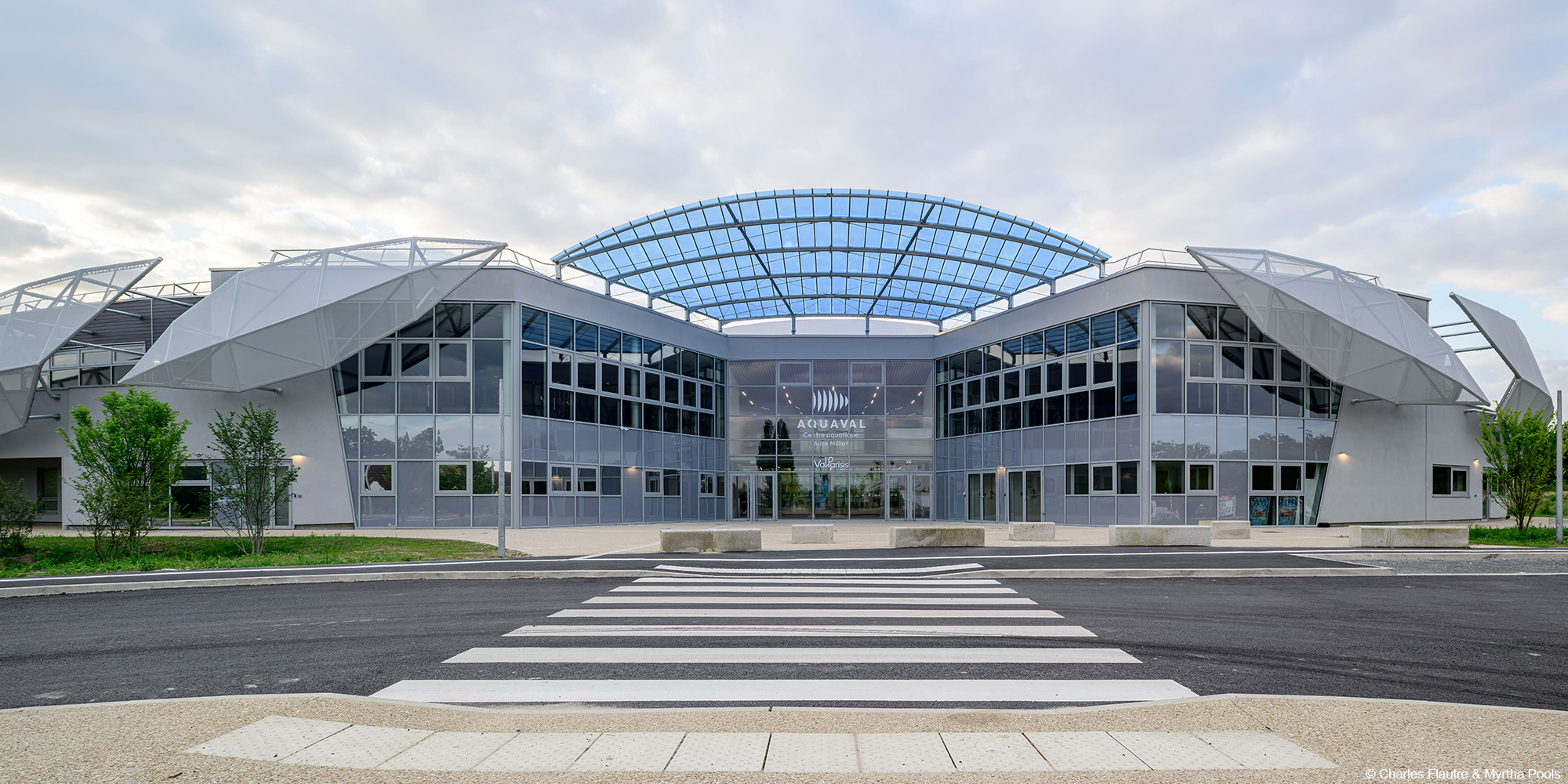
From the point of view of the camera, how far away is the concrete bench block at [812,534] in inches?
852

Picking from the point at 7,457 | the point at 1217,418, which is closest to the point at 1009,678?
the point at 1217,418

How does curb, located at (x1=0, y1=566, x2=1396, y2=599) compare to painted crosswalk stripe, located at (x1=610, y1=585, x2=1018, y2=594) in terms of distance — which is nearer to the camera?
painted crosswalk stripe, located at (x1=610, y1=585, x2=1018, y2=594)

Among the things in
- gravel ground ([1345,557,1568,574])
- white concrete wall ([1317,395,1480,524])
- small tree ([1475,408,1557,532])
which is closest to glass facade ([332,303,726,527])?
gravel ground ([1345,557,1568,574])

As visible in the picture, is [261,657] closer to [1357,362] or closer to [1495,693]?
[1495,693]

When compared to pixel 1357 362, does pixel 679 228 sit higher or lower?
higher

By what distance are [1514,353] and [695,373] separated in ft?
108

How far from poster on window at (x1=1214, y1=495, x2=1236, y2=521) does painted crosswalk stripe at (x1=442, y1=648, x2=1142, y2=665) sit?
22.7 meters

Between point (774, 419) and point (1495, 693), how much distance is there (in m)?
32.9

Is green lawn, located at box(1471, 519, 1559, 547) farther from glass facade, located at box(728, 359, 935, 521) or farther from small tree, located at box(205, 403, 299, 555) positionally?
small tree, located at box(205, 403, 299, 555)

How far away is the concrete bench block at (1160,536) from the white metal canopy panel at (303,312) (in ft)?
65.3

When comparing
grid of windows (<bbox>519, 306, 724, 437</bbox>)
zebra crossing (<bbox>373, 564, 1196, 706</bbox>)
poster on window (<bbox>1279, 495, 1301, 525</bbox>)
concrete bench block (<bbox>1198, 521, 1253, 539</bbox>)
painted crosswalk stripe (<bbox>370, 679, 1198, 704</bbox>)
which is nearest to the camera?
painted crosswalk stripe (<bbox>370, 679, 1198, 704</bbox>)

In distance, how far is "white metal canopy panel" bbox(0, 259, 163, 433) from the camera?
2814 cm

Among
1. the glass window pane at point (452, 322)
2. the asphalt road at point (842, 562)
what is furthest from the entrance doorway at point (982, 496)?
the glass window pane at point (452, 322)

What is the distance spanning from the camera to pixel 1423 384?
29.0 m
